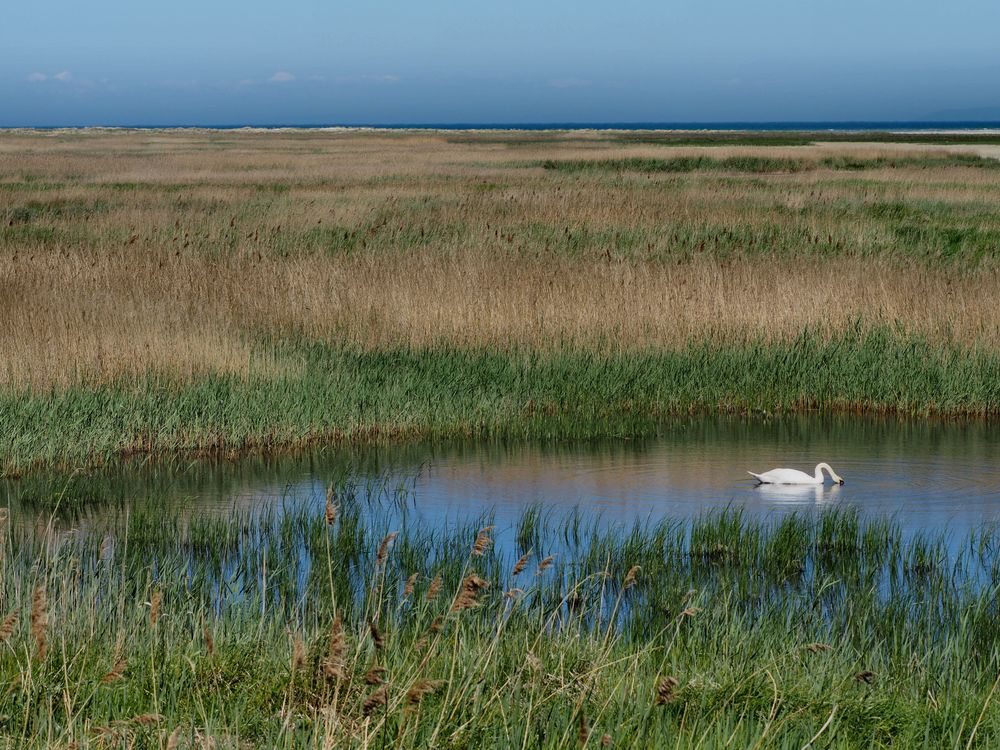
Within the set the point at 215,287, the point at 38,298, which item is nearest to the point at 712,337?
the point at 215,287

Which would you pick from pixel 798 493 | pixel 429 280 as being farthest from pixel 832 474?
pixel 429 280

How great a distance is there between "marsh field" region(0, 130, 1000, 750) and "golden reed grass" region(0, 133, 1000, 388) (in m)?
0.07

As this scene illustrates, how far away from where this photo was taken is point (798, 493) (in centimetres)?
915

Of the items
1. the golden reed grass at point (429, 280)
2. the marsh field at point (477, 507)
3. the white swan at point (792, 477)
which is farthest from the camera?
the golden reed grass at point (429, 280)

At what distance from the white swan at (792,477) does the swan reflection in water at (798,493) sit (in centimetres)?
3

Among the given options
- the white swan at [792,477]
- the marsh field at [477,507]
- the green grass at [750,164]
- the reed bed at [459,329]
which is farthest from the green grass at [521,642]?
the green grass at [750,164]

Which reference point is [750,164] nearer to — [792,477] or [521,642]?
[792,477]

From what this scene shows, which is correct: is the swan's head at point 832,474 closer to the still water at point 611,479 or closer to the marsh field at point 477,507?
the still water at point 611,479

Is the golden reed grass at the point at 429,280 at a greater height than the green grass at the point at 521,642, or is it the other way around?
the golden reed grass at the point at 429,280

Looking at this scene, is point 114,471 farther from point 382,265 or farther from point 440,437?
point 382,265

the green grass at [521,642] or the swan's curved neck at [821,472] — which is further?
the swan's curved neck at [821,472]

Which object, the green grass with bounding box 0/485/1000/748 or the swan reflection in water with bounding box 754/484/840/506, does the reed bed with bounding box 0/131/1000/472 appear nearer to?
the swan reflection in water with bounding box 754/484/840/506

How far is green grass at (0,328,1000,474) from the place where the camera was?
10.6 meters

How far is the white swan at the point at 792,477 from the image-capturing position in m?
9.36
